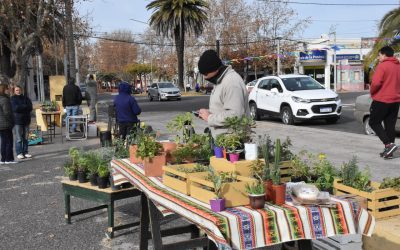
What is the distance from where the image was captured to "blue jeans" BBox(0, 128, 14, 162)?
10172mm

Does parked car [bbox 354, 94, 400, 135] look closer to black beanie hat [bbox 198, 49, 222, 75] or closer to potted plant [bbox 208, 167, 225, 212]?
black beanie hat [bbox 198, 49, 222, 75]

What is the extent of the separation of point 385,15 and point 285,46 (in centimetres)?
2885

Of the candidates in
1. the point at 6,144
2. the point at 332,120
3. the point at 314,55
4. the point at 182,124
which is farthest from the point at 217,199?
the point at 314,55

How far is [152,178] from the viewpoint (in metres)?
3.89

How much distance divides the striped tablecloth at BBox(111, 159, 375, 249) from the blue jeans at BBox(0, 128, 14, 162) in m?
8.15

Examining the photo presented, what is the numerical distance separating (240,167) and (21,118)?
29.2 feet

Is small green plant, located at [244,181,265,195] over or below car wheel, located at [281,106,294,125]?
over

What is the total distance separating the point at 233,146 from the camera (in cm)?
346

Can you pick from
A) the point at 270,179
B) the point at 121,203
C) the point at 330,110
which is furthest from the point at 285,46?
the point at 270,179

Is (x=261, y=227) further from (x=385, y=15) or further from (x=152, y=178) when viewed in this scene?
(x=385, y=15)

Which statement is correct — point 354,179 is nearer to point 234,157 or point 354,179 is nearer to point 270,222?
point 234,157

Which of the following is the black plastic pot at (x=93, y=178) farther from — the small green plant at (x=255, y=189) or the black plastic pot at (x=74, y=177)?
the small green plant at (x=255, y=189)

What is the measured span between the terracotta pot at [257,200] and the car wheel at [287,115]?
13345 millimetres

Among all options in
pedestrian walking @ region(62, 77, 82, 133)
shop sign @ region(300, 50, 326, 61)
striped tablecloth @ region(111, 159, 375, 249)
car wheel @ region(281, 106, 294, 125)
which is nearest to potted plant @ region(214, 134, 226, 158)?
striped tablecloth @ region(111, 159, 375, 249)
